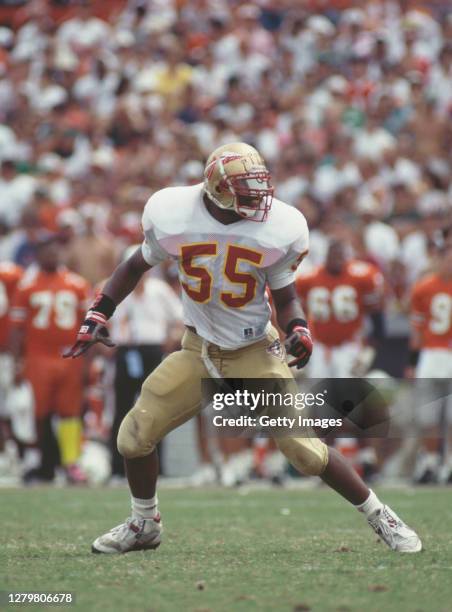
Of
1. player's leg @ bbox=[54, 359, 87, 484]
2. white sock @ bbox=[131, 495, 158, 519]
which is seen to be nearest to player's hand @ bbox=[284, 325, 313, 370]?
white sock @ bbox=[131, 495, 158, 519]

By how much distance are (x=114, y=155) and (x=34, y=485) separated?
4.88 meters

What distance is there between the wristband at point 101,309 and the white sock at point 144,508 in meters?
0.78

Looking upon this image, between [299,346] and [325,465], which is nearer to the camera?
[299,346]

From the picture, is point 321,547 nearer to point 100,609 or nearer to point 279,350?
point 279,350

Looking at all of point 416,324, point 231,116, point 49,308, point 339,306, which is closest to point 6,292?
point 49,308

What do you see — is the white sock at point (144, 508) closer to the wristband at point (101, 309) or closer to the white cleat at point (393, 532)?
the wristband at point (101, 309)

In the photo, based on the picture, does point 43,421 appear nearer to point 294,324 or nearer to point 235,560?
point 235,560

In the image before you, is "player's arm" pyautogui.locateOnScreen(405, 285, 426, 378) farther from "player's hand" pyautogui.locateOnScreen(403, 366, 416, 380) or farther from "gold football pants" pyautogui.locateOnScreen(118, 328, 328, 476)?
"gold football pants" pyautogui.locateOnScreen(118, 328, 328, 476)

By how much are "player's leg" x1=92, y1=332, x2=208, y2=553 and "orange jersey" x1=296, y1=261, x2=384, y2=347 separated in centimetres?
486

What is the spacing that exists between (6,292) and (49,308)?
67cm

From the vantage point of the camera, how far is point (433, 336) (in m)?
10.3

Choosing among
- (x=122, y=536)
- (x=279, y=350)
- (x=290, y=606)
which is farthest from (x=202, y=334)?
(x=290, y=606)

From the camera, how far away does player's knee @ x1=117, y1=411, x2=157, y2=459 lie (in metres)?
5.58

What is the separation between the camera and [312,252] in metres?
12.0
